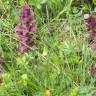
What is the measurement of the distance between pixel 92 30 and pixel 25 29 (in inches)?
20.1

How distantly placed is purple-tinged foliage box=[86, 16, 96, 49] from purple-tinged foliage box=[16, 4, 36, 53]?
415 mm

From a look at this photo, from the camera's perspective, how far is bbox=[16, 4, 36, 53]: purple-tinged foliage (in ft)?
9.26

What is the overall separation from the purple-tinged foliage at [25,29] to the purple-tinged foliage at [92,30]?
42cm

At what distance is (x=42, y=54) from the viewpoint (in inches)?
113

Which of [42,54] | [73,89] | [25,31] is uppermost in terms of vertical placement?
[25,31]

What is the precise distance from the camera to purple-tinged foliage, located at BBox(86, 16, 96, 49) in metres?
2.88

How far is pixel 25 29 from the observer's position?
2.88 metres

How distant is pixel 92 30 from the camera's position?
2947 mm

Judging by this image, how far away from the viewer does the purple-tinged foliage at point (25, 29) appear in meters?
2.82

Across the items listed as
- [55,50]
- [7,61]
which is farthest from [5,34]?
[55,50]

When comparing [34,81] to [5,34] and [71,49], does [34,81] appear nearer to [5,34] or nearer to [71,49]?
[71,49]

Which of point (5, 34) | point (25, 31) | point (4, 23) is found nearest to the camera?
point (25, 31)

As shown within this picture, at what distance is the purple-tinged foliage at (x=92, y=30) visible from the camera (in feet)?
9.46

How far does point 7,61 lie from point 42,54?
0.94 feet
